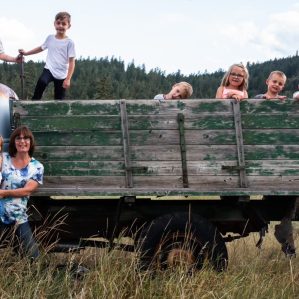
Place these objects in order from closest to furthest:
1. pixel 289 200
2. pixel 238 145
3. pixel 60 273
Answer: pixel 60 273, pixel 238 145, pixel 289 200

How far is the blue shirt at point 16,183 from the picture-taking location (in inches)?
174

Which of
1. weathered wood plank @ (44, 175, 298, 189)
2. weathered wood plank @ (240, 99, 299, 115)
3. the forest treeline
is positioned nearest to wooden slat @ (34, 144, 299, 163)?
weathered wood plank @ (44, 175, 298, 189)

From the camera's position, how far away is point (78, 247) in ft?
16.0

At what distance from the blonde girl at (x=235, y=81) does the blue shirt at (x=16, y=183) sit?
6.55 ft

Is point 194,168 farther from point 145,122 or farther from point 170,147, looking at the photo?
point 145,122

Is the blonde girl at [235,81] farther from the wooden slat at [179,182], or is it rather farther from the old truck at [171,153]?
the wooden slat at [179,182]

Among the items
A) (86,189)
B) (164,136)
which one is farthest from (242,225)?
(86,189)

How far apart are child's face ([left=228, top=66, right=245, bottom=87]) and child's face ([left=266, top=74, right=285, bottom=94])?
309 millimetres

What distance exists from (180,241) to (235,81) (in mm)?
1759

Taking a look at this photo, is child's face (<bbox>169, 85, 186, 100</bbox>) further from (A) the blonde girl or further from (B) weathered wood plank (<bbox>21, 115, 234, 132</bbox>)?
(B) weathered wood plank (<bbox>21, 115, 234, 132</bbox>)

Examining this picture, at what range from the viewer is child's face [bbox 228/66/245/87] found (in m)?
5.20

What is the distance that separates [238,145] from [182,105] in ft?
2.14

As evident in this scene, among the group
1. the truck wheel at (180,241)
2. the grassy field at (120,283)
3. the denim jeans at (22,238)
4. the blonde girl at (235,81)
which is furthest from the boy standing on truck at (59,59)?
the grassy field at (120,283)

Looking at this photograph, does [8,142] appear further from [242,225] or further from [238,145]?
[242,225]
